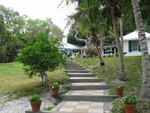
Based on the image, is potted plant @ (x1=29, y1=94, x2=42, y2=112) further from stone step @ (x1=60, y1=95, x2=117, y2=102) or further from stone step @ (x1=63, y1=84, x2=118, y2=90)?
stone step @ (x1=63, y1=84, x2=118, y2=90)

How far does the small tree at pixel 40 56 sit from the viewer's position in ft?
25.4

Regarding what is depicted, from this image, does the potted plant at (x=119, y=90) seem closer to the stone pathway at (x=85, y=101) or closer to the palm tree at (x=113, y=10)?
the stone pathway at (x=85, y=101)

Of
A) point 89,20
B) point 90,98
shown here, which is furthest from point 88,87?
point 89,20

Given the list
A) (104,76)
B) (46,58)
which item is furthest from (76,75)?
(46,58)

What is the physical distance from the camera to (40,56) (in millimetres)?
7750

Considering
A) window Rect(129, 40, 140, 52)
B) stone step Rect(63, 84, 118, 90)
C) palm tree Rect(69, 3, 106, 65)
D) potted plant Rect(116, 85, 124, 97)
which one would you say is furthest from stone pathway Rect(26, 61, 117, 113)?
window Rect(129, 40, 140, 52)

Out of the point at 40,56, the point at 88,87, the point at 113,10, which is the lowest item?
the point at 88,87

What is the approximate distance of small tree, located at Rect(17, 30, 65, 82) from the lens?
7750mm

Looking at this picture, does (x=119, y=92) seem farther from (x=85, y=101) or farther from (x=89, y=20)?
(x=89, y=20)

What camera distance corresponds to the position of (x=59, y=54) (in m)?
8.42

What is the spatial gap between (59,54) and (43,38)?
1004 mm

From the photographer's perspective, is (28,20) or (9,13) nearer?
(9,13)

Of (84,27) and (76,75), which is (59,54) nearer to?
(76,75)

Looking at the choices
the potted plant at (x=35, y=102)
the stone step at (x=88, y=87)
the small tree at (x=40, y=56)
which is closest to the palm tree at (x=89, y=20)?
the small tree at (x=40, y=56)
